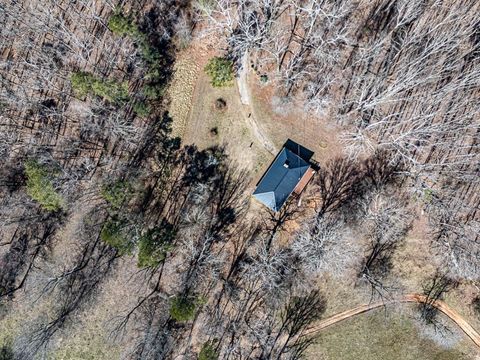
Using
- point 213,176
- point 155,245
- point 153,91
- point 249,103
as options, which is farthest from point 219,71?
point 155,245

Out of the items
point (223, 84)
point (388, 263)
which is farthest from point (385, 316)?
point (223, 84)

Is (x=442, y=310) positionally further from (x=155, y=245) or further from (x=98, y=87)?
(x=98, y=87)

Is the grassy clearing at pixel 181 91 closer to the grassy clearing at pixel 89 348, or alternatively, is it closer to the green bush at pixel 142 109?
the green bush at pixel 142 109

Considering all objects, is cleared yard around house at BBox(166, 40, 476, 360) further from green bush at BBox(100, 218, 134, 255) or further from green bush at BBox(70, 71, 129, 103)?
green bush at BBox(100, 218, 134, 255)

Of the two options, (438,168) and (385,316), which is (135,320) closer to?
(385,316)

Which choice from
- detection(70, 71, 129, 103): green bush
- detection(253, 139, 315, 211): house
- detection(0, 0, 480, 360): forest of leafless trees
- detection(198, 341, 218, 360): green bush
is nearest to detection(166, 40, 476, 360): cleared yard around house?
detection(0, 0, 480, 360): forest of leafless trees

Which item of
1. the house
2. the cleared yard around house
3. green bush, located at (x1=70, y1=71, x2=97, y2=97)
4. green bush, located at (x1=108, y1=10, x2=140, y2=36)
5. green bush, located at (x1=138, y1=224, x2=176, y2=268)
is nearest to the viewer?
green bush, located at (x1=70, y1=71, x2=97, y2=97)

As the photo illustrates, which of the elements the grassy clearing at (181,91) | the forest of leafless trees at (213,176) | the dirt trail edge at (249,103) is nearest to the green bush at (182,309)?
the forest of leafless trees at (213,176)
